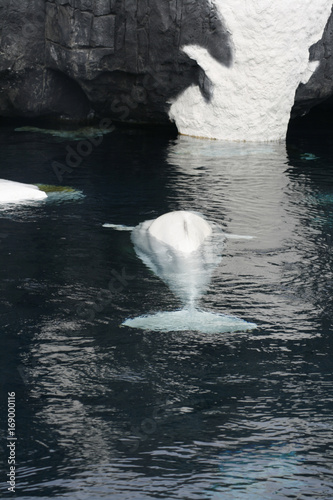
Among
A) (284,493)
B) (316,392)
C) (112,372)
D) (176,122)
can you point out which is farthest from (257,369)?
(176,122)

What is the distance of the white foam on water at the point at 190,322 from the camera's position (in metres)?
7.61

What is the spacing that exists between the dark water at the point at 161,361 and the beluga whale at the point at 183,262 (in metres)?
0.15

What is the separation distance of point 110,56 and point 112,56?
5cm

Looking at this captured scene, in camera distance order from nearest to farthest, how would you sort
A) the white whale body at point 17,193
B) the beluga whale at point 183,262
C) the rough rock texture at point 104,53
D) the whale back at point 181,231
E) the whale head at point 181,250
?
the beluga whale at point 183,262 < the whale head at point 181,250 < the whale back at point 181,231 < the white whale body at point 17,193 < the rough rock texture at point 104,53

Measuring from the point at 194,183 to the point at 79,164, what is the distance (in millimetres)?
2833

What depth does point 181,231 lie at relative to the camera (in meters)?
9.99

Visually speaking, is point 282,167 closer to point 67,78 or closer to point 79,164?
point 79,164

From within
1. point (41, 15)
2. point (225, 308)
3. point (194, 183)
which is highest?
point (41, 15)

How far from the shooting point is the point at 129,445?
224 inches

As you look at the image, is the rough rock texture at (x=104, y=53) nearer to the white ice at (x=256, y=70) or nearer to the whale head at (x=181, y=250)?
the white ice at (x=256, y=70)

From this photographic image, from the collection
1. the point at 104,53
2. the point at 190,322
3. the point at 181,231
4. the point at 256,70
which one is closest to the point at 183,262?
the point at 181,231

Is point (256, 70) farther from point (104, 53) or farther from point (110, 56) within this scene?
point (104, 53)

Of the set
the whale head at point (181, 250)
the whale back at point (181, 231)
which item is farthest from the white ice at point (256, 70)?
the whale back at point (181, 231)

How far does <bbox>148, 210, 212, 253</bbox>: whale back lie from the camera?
985cm
